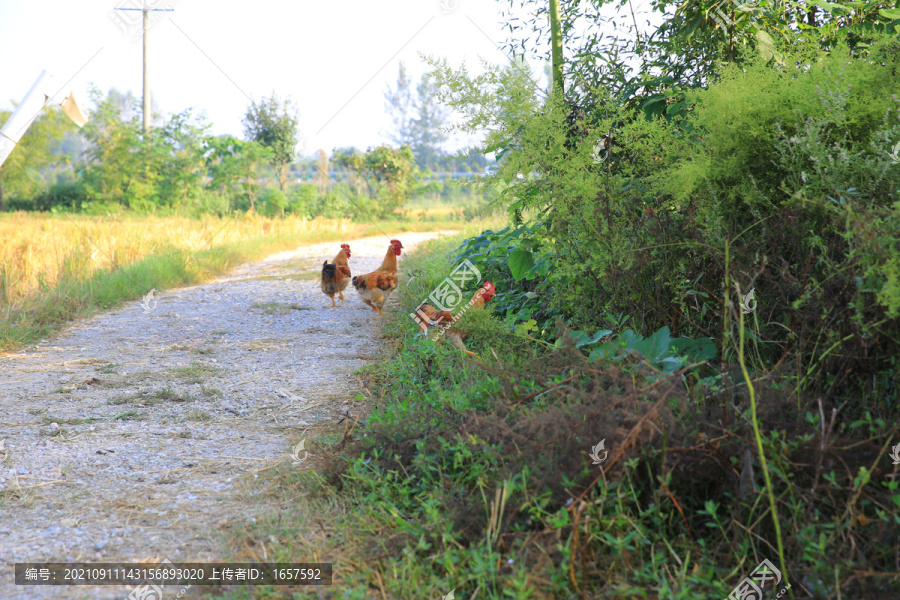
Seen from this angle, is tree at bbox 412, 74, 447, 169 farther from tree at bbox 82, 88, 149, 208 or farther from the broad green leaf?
the broad green leaf

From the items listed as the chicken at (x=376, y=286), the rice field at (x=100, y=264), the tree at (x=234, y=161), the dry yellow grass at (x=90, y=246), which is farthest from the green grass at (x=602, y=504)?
the tree at (x=234, y=161)

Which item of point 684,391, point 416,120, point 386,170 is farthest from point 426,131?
point 684,391

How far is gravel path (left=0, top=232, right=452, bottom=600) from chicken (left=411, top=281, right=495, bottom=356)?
601 mm

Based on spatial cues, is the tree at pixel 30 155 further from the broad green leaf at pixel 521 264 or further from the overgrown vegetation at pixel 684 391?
the overgrown vegetation at pixel 684 391

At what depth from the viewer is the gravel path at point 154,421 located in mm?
2369

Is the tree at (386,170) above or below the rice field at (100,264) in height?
above

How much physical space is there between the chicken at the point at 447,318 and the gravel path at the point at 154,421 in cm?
60

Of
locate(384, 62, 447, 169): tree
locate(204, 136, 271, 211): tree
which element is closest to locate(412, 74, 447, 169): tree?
locate(384, 62, 447, 169): tree

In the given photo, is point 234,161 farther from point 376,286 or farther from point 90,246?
point 376,286

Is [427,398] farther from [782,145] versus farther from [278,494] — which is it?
[782,145]

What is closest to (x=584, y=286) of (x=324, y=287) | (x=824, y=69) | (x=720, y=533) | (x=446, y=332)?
(x=446, y=332)

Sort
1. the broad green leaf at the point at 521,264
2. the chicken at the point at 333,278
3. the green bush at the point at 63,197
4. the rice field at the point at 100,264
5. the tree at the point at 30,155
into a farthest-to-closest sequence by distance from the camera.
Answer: the tree at the point at 30,155, the green bush at the point at 63,197, the chicken at the point at 333,278, the rice field at the point at 100,264, the broad green leaf at the point at 521,264

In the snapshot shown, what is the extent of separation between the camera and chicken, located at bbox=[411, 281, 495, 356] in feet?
13.6

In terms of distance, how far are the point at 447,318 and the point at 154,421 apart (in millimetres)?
1959
